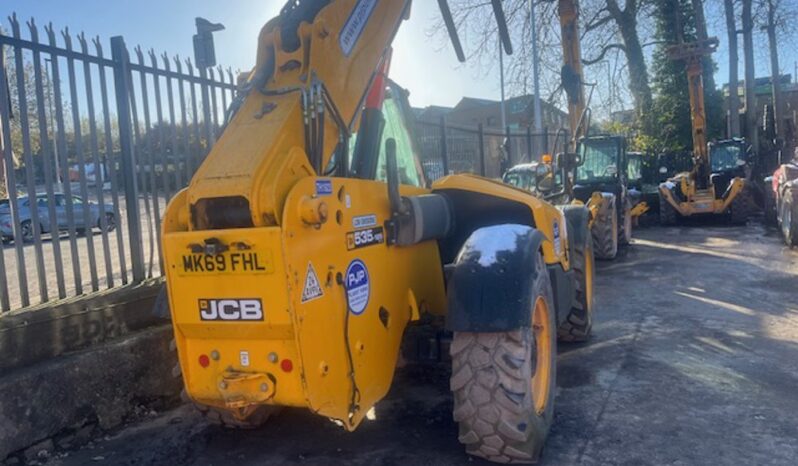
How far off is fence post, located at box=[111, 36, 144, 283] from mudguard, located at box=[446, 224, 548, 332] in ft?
9.91

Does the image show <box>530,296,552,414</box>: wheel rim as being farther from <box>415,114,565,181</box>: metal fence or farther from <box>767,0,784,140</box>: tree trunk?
<box>767,0,784,140</box>: tree trunk

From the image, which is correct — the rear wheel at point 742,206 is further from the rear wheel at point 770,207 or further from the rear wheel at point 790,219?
the rear wheel at point 790,219

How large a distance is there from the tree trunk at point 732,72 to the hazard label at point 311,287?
87.1ft

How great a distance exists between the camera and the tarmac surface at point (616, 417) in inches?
149

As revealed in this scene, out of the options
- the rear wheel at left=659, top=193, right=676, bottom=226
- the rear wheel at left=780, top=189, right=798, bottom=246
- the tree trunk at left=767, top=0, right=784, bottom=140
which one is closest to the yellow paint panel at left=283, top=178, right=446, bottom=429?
the rear wheel at left=780, top=189, right=798, bottom=246

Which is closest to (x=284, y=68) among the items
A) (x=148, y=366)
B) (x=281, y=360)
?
(x=281, y=360)

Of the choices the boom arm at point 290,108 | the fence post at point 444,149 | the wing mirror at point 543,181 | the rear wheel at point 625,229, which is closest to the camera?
the boom arm at point 290,108

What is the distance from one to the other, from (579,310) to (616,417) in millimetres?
1704

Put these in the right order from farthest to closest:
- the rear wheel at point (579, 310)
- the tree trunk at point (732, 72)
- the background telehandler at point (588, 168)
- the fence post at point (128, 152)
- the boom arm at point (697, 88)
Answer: the tree trunk at point (732, 72), the boom arm at point (697, 88), the background telehandler at point (588, 168), the rear wheel at point (579, 310), the fence post at point (128, 152)

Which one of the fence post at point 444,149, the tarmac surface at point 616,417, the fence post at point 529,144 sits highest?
the fence post at point 529,144

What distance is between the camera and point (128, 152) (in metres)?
5.38

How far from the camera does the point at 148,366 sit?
4879 millimetres

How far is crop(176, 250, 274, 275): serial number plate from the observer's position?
2918mm

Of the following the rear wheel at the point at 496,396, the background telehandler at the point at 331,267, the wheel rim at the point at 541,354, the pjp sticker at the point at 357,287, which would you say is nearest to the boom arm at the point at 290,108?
the background telehandler at the point at 331,267
